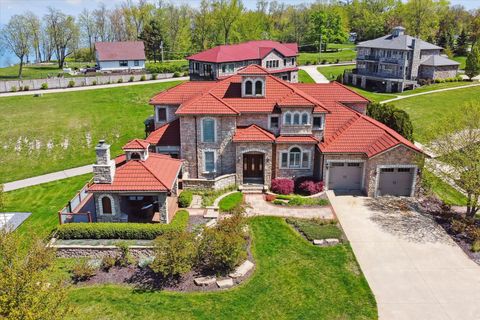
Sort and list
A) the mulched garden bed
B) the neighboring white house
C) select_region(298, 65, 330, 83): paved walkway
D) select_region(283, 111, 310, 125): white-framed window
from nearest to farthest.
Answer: the mulched garden bed → select_region(283, 111, 310, 125): white-framed window → select_region(298, 65, 330, 83): paved walkway → the neighboring white house

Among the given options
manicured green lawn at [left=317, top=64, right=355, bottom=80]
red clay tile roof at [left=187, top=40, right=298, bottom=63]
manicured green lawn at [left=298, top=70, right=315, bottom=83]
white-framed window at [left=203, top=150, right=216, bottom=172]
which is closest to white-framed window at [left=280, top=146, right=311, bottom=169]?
white-framed window at [left=203, top=150, right=216, bottom=172]

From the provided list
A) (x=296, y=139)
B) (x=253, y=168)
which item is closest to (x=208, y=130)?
(x=253, y=168)

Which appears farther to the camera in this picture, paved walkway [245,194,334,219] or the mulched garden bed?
paved walkway [245,194,334,219]

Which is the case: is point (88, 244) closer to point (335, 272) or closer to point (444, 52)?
point (335, 272)

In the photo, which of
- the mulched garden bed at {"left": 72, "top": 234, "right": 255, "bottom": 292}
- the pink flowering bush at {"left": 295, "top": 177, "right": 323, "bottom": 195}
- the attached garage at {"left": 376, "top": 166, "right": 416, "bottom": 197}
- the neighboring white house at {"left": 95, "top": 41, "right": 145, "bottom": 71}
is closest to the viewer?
the mulched garden bed at {"left": 72, "top": 234, "right": 255, "bottom": 292}

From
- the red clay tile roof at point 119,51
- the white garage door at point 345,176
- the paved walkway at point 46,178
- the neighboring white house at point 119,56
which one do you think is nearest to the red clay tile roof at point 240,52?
the neighboring white house at point 119,56

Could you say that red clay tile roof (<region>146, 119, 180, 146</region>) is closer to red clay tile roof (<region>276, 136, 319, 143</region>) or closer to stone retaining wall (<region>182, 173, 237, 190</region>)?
stone retaining wall (<region>182, 173, 237, 190</region>)
